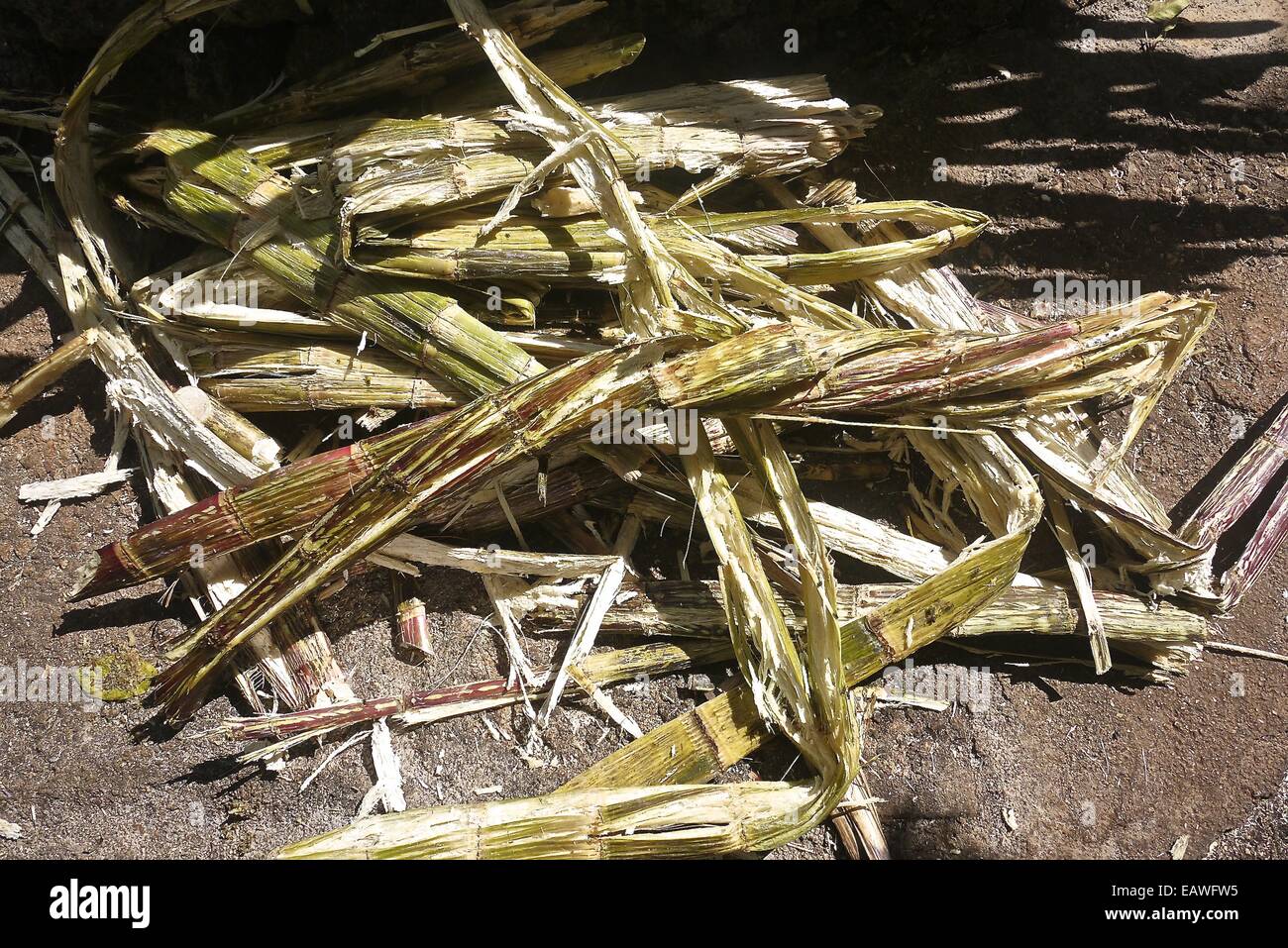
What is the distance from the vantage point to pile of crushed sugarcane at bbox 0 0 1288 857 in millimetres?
2654

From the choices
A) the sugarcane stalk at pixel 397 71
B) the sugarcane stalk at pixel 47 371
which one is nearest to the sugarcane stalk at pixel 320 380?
the sugarcane stalk at pixel 47 371

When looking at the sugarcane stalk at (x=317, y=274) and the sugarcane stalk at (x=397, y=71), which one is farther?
the sugarcane stalk at (x=397, y=71)

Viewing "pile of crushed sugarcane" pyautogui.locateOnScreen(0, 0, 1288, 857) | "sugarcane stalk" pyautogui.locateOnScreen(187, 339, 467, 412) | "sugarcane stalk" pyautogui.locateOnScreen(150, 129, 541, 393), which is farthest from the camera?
"sugarcane stalk" pyautogui.locateOnScreen(187, 339, 467, 412)

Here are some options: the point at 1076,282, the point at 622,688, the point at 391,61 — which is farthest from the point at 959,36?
the point at 622,688

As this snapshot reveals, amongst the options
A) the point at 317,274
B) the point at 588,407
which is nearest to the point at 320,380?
the point at 317,274

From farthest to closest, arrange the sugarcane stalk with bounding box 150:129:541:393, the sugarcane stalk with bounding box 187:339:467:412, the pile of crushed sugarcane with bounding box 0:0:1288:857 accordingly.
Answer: the sugarcane stalk with bounding box 187:339:467:412 → the sugarcane stalk with bounding box 150:129:541:393 → the pile of crushed sugarcane with bounding box 0:0:1288:857

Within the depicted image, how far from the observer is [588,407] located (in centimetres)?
261

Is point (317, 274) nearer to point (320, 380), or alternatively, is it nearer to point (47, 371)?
point (320, 380)

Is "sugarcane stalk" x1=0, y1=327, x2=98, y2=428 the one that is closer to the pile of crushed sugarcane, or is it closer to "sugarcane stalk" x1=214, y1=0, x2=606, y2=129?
the pile of crushed sugarcane

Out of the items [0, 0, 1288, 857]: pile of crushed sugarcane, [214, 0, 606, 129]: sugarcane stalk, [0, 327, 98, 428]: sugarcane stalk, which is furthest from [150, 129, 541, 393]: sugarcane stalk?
[0, 327, 98, 428]: sugarcane stalk

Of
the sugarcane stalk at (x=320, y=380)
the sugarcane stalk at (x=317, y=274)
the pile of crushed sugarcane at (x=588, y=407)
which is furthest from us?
the sugarcane stalk at (x=320, y=380)

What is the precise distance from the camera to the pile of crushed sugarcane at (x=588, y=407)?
265 cm

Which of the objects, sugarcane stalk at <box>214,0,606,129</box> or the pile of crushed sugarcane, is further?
sugarcane stalk at <box>214,0,606,129</box>

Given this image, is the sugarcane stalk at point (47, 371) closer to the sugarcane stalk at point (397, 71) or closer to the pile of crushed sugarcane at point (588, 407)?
the pile of crushed sugarcane at point (588, 407)
